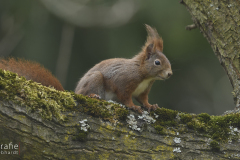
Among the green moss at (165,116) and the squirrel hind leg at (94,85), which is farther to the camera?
the squirrel hind leg at (94,85)

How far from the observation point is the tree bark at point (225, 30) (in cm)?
317

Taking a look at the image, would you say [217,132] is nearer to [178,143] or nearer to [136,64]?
[178,143]

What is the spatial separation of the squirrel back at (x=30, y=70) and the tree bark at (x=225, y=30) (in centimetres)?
188

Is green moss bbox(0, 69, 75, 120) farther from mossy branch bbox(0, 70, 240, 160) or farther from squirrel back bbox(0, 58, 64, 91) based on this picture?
squirrel back bbox(0, 58, 64, 91)

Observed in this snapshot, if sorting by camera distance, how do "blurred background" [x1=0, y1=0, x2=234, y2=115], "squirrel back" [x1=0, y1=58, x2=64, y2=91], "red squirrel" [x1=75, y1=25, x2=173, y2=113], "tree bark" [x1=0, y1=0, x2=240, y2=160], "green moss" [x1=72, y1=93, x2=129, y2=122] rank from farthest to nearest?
"blurred background" [x1=0, y1=0, x2=234, y2=115]
"red squirrel" [x1=75, y1=25, x2=173, y2=113]
"squirrel back" [x1=0, y1=58, x2=64, y2=91]
"green moss" [x1=72, y1=93, x2=129, y2=122]
"tree bark" [x1=0, y1=0, x2=240, y2=160]

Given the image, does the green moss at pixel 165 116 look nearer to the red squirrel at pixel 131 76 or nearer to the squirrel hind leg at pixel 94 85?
the red squirrel at pixel 131 76

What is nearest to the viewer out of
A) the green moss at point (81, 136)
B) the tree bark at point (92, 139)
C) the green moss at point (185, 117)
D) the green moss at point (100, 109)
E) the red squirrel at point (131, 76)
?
the tree bark at point (92, 139)

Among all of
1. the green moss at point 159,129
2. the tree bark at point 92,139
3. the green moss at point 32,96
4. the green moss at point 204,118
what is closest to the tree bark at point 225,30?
the green moss at point 204,118

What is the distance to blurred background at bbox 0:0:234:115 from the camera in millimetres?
6152

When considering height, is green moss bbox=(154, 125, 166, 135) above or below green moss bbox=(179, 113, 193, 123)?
below

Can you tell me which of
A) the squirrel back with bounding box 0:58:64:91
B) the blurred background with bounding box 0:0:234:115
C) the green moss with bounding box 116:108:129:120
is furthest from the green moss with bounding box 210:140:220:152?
the blurred background with bounding box 0:0:234:115

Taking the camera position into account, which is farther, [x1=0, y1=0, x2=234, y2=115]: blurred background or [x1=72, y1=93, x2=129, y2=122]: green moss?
[x1=0, y1=0, x2=234, y2=115]: blurred background

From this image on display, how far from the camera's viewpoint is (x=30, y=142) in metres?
1.76

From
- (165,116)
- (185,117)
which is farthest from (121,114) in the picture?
(185,117)
